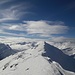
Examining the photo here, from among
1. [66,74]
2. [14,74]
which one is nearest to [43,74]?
[66,74]

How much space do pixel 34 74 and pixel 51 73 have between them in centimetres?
1913

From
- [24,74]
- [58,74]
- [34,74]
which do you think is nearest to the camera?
[58,74]

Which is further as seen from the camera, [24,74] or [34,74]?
[24,74]

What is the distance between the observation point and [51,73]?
156 m

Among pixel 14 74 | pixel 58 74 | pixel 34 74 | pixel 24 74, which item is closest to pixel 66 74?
pixel 58 74

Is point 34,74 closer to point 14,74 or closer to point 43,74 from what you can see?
point 43,74

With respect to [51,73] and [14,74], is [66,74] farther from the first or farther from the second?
[14,74]

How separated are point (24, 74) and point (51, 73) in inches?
1498

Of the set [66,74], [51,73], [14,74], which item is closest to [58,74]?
[51,73]

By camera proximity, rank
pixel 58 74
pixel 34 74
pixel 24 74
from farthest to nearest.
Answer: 1. pixel 24 74
2. pixel 34 74
3. pixel 58 74

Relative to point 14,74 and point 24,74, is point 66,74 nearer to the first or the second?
point 24,74

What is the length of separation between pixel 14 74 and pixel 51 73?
52.4 m

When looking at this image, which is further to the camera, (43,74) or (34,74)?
(34,74)

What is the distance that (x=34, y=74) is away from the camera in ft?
547
